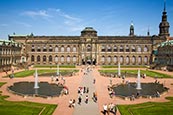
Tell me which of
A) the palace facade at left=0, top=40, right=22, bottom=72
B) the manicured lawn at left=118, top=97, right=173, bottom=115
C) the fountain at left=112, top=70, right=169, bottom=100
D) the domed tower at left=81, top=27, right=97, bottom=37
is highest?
the domed tower at left=81, top=27, right=97, bottom=37

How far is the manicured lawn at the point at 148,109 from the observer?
960 inches

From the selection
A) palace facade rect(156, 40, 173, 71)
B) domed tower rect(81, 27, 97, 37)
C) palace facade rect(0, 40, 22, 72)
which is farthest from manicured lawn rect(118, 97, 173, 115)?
domed tower rect(81, 27, 97, 37)

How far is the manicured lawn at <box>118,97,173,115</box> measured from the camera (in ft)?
80.0

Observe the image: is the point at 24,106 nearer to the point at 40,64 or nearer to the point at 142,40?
the point at 40,64

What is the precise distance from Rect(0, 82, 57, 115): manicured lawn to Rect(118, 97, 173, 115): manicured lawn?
8.38 meters

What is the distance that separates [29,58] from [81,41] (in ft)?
85.9

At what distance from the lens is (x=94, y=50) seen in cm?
10562

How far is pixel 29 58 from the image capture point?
106m

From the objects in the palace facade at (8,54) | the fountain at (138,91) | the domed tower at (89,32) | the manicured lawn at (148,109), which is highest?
the domed tower at (89,32)

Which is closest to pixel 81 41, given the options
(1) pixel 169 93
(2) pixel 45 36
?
(2) pixel 45 36

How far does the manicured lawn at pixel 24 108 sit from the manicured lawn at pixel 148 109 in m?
8.38

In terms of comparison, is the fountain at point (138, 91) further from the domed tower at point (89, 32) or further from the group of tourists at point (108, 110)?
the domed tower at point (89, 32)

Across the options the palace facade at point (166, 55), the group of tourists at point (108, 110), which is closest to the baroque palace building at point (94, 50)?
the palace facade at point (166, 55)

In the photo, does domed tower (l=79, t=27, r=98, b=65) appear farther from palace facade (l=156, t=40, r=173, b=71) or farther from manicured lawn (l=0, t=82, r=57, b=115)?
manicured lawn (l=0, t=82, r=57, b=115)
